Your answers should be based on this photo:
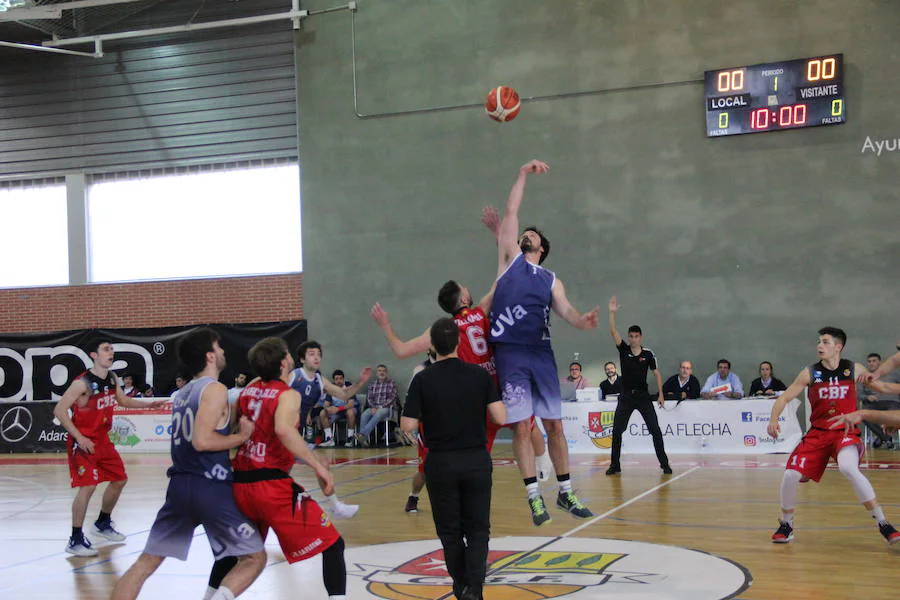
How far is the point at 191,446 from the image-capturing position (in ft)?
16.8

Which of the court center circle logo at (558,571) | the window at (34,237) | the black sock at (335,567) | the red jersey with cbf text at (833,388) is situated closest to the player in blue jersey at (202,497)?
the black sock at (335,567)

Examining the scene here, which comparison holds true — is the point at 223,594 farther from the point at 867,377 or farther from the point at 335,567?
the point at 867,377

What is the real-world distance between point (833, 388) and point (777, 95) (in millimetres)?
10534

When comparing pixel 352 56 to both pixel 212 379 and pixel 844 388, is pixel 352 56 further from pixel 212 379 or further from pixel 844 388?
pixel 212 379

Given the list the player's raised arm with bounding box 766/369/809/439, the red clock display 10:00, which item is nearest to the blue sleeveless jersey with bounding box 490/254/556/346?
the player's raised arm with bounding box 766/369/809/439

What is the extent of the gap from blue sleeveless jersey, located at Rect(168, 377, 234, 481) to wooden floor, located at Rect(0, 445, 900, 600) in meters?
1.61

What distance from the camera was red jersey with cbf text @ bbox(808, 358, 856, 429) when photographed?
7617mm

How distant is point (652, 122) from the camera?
58.8 feet

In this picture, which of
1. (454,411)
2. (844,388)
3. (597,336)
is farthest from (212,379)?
(597,336)

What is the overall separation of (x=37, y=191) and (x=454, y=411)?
19.1 m

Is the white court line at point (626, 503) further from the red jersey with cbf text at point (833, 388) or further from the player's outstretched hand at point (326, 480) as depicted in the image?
the player's outstretched hand at point (326, 480)

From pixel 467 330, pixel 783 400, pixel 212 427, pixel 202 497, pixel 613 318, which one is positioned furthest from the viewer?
pixel 613 318

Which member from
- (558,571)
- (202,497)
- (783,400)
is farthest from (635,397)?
(202,497)

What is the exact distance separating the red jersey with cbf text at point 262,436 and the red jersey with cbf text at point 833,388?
4.52m
